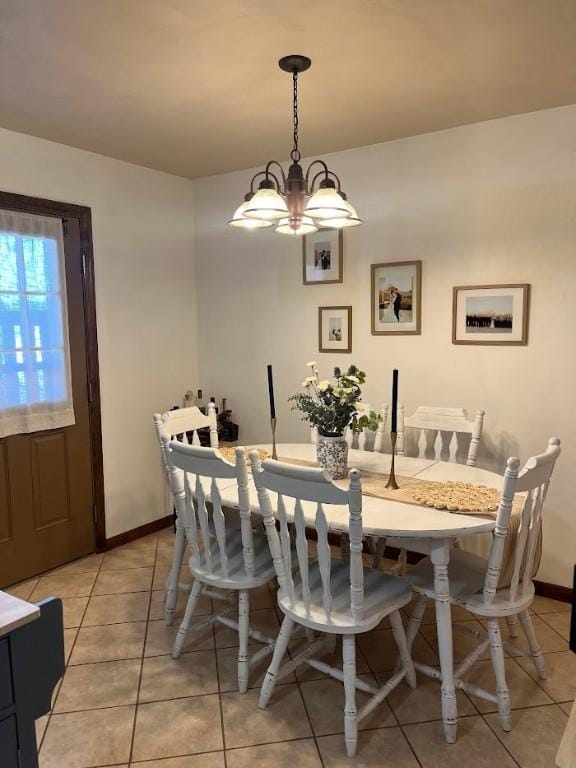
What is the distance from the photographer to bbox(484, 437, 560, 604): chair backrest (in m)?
1.94

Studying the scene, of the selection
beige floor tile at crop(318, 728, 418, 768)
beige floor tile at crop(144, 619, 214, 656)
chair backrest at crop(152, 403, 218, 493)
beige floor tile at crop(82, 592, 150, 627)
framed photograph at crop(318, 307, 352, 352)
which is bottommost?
beige floor tile at crop(318, 728, 418, 768)

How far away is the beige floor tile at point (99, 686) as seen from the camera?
2.26 meters

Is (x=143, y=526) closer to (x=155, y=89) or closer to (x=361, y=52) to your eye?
(x=155, y=89)

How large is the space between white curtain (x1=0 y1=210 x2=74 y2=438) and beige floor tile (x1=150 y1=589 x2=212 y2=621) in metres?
1.17

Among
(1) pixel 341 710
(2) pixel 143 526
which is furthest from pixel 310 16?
(2) pixel 143 526

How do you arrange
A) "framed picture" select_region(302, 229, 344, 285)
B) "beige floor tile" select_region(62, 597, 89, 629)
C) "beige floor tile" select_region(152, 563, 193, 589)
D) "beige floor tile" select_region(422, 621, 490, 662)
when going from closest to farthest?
"beige floor tile" select_region(422, 621, 490, 662) → "beige floor tile" select_region(62, 597, 89, 629) → "beige floor tile" select_region(152, 563, 193, 589) → "framed picture" select_region(302, 229, 344, 285)

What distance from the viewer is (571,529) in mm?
2986

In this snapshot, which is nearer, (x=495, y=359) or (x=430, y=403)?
(x=495, y=359)

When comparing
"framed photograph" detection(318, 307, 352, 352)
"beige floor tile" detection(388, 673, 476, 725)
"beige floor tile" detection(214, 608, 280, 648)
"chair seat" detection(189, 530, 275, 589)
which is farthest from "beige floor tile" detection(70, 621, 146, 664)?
"framed photograph" detection(318, 307, 352, 352)

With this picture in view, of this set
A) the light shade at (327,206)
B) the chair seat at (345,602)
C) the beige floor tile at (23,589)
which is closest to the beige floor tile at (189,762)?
the chair seat at (345,602)

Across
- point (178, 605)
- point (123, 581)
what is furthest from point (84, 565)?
point (178, 605)

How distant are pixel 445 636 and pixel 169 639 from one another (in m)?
1.33

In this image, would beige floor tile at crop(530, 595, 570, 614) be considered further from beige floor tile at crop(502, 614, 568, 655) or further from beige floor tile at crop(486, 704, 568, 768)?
beige floor tile at crop(486, 704, 568, 768)

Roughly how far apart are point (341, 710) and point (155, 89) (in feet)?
8.88
